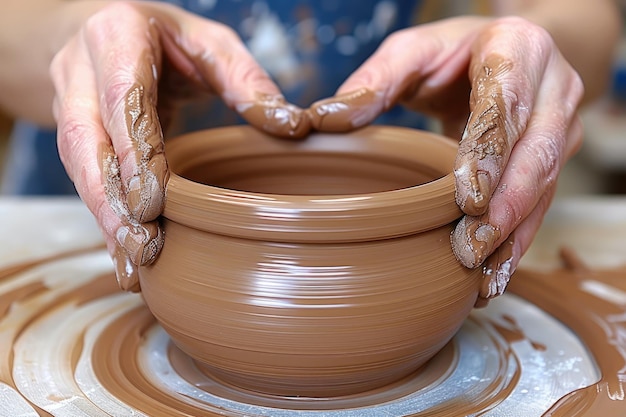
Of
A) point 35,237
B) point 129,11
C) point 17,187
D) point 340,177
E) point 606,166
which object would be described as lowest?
point 606,166

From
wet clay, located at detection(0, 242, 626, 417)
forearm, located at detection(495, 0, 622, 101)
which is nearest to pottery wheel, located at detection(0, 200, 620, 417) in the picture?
wet clay, located at detection(0, 242, 626, 417)

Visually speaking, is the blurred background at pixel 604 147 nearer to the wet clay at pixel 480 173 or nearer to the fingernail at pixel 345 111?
the fingernail at pixel 345 111

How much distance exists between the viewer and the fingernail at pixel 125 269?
97 centimetres

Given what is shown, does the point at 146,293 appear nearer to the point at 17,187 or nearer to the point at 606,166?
the point at 17,187

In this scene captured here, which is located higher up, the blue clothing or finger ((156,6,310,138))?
finger ((156,6,310,138))

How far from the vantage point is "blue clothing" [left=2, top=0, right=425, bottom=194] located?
1.65 meters

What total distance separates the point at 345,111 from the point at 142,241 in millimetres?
381

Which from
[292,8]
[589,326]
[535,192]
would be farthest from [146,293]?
[292,8]

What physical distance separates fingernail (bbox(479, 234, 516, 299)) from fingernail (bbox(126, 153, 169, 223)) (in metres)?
0.41

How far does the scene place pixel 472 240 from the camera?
0.88 m

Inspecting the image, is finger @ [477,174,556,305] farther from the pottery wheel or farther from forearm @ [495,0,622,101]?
forearm @ [495,0,622,101]

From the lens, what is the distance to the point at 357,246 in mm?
818

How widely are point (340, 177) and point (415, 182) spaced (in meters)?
0.13

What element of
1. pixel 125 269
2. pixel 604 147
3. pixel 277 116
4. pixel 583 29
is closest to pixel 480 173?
pixel 277 116
